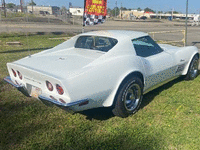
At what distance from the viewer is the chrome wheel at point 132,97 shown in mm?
3174

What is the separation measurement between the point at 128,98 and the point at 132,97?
8 cm

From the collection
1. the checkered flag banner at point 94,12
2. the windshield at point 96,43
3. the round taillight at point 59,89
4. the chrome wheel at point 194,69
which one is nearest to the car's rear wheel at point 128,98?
the windshield at point 96,43

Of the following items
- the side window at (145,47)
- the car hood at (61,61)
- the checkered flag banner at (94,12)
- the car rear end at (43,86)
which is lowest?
the car rear end at (43,86)

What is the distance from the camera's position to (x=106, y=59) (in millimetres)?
2877

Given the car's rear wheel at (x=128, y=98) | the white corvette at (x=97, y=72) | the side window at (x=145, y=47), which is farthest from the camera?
the side window at (x=145, y=47)

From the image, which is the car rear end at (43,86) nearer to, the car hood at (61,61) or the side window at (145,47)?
the car hood at (61,61)

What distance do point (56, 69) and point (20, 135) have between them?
104cm

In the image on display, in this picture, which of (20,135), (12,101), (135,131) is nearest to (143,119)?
(135,131)

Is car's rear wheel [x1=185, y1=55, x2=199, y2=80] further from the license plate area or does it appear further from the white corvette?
the license plate area

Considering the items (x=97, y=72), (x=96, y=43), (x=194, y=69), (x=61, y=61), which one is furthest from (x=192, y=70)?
(x=61, y=61)

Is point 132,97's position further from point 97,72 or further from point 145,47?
point 145,47

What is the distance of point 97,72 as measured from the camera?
2672 millimetres

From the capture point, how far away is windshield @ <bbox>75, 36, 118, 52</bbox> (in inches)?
132

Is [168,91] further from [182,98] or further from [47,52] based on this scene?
[47,52]
